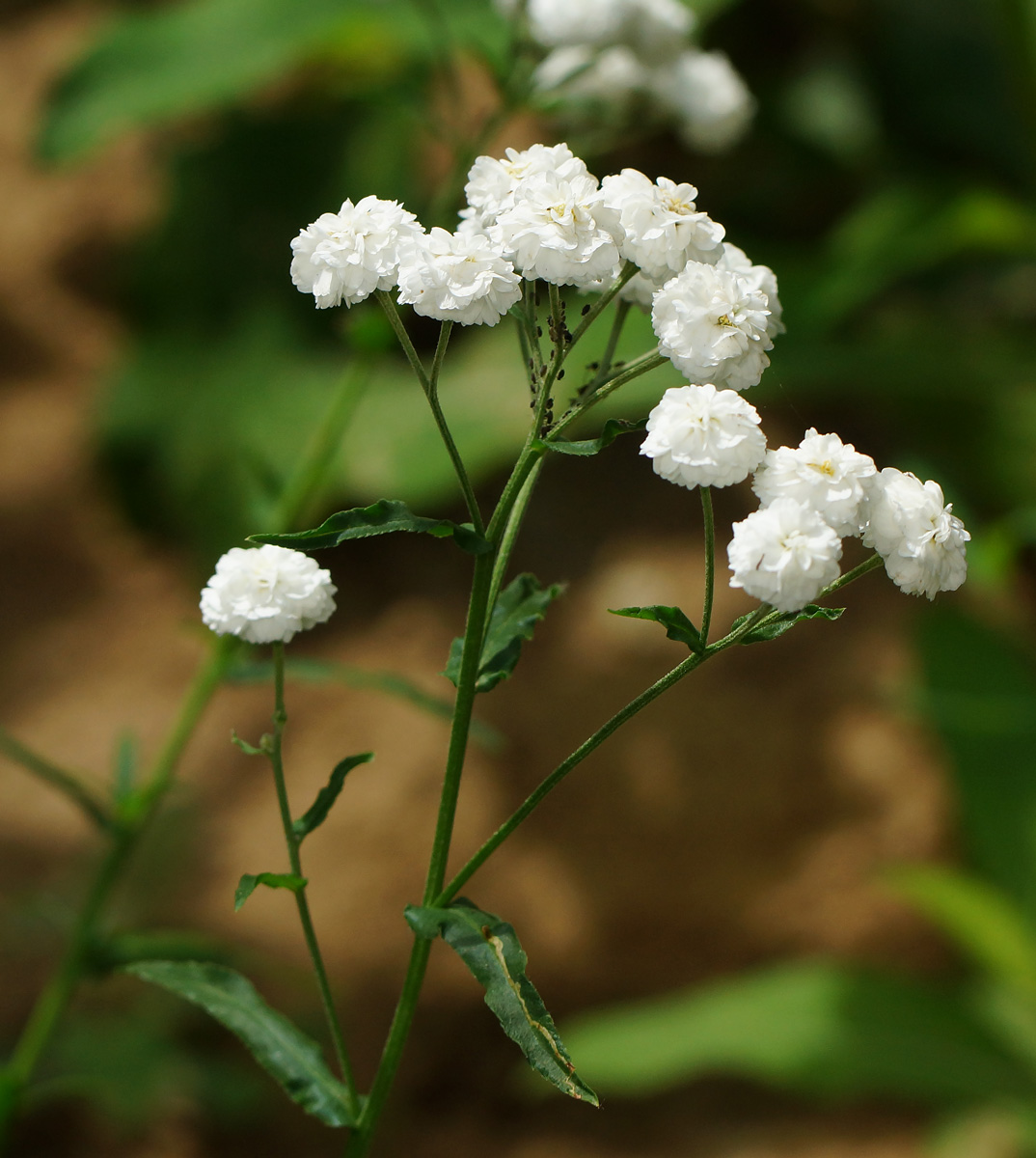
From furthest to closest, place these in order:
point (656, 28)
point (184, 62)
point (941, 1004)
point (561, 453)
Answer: point (184, 62), point (941, 1004), point (656, 28), point (561, 453)

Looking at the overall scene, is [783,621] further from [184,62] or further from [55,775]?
[184,62]

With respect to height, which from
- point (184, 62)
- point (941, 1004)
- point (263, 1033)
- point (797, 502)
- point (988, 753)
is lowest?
point (941, 1004)

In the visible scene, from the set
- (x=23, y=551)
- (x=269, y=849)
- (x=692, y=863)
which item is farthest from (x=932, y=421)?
(x=23, y=551)

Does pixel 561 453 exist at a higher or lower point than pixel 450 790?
higher

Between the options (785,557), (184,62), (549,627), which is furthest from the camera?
(549,627)

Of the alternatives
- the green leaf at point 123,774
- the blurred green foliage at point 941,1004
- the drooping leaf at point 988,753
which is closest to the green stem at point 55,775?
the green leaf at point 123,774

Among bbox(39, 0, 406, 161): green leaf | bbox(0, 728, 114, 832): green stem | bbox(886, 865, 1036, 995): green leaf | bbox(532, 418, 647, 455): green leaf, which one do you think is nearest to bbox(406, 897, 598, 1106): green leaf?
bbox(532, 418, 647, 455): green leaf

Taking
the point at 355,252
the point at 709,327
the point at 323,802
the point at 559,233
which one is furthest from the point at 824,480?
the point at 323,802
